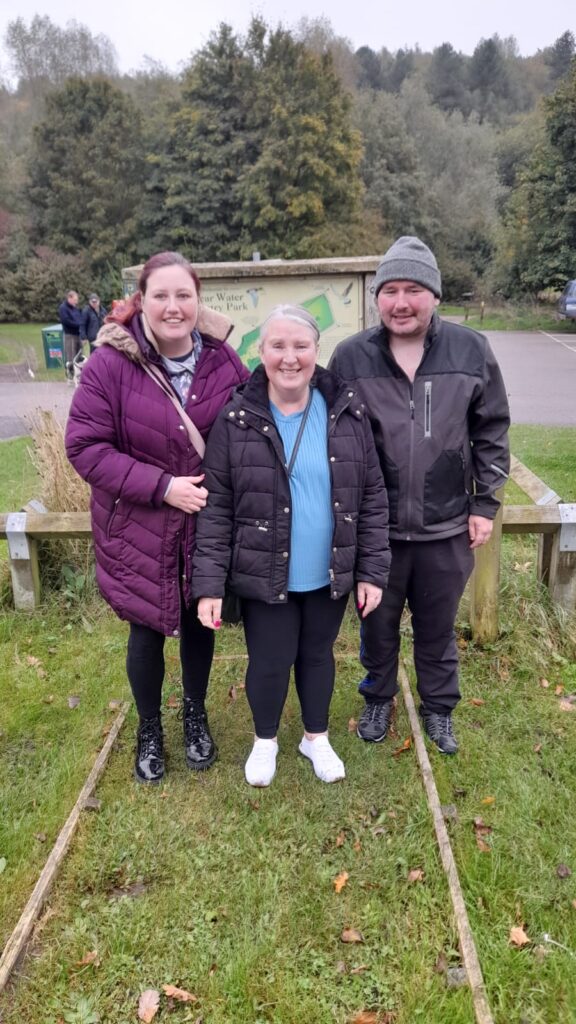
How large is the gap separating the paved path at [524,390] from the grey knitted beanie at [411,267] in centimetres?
369

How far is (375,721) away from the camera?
3254mm

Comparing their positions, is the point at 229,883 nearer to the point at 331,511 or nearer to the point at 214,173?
the point at 331,511

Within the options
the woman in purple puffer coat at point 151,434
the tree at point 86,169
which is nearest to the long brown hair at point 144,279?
the woman in purple puffer coat at point 151,434

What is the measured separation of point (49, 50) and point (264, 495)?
197 feet

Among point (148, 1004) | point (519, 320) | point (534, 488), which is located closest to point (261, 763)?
point (148, 1004)

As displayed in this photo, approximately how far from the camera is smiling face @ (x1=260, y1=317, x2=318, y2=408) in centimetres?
240

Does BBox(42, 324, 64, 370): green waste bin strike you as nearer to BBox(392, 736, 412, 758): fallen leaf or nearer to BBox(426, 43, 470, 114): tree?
BBox(392, 736, 412, 758): fallen leaf

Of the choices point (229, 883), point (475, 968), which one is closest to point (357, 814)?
point (229, 883)

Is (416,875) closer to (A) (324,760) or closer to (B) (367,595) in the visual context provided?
(A) (324,760)

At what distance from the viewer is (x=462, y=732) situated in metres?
3.31

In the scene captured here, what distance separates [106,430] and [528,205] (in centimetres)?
3010

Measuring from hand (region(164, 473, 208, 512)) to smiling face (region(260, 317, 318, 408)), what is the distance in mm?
461

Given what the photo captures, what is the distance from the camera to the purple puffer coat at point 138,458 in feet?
7.95

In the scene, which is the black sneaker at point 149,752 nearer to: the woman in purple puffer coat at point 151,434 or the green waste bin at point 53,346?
the woman in purple puffer coat at point 151,434
